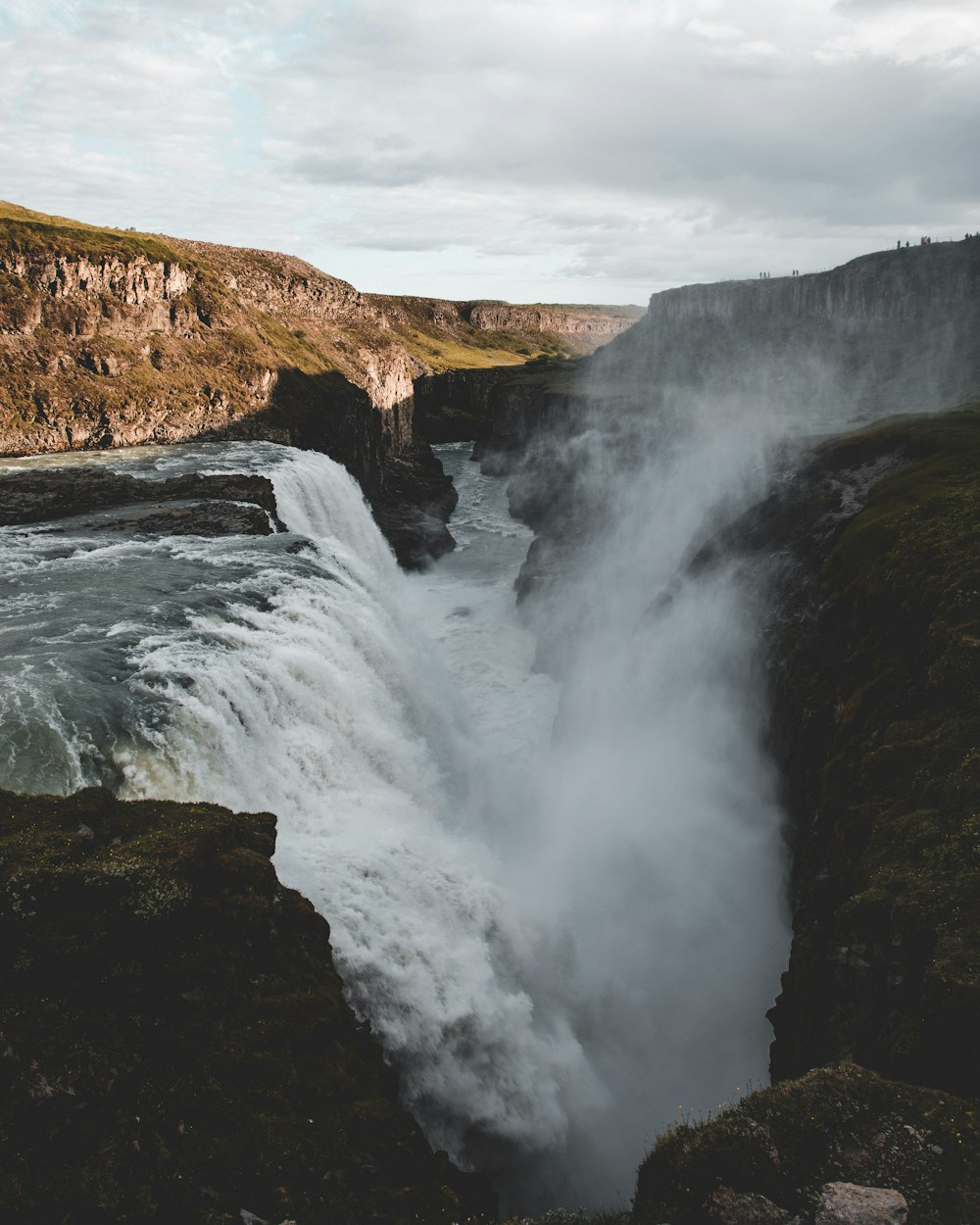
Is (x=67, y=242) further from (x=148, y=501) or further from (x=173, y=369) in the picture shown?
(x=148, y=501)

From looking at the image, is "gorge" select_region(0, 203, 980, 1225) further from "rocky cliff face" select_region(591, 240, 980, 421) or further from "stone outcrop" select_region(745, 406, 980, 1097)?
"rocky cliff face" select_region(591, 240, 980, 421)

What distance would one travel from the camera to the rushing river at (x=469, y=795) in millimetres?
16031

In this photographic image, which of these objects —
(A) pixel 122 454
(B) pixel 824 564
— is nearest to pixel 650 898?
(B) pixel 824 564

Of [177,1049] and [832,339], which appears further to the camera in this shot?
[832,339]

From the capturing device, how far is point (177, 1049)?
33.7 feet

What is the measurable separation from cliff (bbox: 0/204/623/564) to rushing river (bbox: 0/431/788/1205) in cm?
2713

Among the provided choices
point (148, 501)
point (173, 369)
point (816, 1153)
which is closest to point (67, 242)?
point (173, 369)

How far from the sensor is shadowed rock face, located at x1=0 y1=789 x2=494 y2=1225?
8930 millimetres

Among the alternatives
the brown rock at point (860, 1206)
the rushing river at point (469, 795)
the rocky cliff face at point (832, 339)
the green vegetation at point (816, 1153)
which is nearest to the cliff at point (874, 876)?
the green vegetation at point (816, 1153)

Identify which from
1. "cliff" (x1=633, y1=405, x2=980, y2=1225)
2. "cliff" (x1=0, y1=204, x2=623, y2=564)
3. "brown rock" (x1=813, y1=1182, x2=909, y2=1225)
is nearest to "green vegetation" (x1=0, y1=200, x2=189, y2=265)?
"cliff" (x1=0, y1=204, x2=623, y2=564)

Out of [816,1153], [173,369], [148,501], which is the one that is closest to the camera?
[816,1153]

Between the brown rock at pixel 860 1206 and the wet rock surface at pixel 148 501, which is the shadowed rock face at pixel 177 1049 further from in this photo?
the wet rock surface at pixel 148 501

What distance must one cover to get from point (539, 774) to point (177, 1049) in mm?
22933

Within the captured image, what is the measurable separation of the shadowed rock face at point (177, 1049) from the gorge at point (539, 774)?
0.27ft
